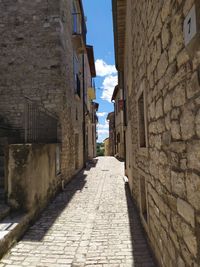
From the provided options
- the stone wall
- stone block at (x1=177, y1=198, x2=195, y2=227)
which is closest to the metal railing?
the stone wall

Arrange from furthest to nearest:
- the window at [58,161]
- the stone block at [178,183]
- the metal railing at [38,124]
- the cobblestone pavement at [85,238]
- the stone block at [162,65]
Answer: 1. the window at [58,161]
2. the metal railing at [38,124]
3. the cobblestone pavement at [85,238]
4. the stone block at [162,65]
5. the stone block at [178,183]

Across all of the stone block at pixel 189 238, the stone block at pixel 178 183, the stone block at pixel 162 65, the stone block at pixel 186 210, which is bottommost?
the stone block at pixel 189 238

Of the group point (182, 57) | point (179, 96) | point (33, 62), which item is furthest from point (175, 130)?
point (33, 62)

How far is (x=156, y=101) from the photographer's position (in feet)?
9.92

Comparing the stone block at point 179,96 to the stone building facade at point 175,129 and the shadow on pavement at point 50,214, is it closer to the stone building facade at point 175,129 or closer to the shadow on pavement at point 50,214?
the stone building facade at point 175,129

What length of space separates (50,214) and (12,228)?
1727 mm

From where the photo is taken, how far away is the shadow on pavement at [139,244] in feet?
11.1

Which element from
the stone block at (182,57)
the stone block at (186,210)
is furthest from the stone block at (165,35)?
the stone block at (186,210)

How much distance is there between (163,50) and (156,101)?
2.20ft

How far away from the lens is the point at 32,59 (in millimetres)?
8766

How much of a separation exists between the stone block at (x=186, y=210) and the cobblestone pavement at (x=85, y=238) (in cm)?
162

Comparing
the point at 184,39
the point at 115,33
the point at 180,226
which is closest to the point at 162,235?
the point at 180,226

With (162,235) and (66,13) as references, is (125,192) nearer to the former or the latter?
(162,235)

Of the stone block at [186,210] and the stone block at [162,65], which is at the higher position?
the stone block at [162,65]
